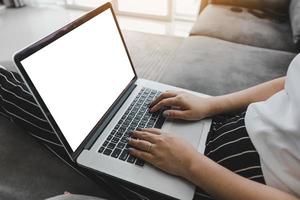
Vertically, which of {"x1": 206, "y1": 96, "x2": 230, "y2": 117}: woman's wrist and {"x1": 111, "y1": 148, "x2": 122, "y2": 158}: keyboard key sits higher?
{"x1": 111, "y1": 148, "x2": 122, "y2": 158}: keyboard key

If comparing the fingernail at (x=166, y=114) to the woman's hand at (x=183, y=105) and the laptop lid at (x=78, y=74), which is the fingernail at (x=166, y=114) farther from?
the laptop lid at (x=78, y=74)

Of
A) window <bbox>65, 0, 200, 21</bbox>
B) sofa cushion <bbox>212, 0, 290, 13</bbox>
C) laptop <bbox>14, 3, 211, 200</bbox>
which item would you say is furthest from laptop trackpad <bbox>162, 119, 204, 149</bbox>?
window <bbox>65, 0, 200, 21</bbox>

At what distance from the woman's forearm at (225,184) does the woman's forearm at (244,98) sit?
0.88 ft

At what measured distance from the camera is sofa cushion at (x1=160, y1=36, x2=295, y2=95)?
47.4 inches

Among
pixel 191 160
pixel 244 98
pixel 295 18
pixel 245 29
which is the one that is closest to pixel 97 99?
pixel 191 160

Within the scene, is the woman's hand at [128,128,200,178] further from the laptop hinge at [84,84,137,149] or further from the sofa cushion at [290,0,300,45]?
the sofa cushion at [290,0,300,45]

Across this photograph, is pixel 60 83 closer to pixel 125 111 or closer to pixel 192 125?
pixel 125 111

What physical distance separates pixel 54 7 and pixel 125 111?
2870 millimetres

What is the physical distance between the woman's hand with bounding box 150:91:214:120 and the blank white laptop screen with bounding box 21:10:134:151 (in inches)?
5.9

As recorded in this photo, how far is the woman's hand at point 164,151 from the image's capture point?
2.23 feet

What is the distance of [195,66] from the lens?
133 centimetres

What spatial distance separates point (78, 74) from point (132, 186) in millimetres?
326

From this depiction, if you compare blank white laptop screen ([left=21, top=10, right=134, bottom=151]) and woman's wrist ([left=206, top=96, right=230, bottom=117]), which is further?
woman's wrist ([left=206, top=96, right=230, bottom=117])

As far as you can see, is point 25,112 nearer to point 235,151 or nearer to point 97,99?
point 97,99
